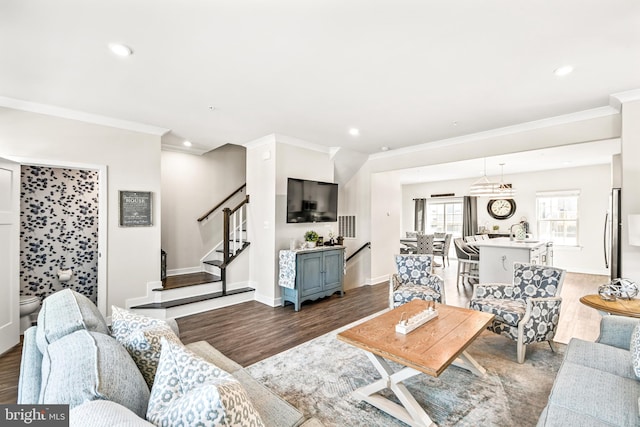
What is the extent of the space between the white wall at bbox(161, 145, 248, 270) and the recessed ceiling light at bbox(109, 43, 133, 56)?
128 inches

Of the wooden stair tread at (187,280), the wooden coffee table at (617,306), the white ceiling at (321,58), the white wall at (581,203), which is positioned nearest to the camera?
the white ceiling at (321,58)

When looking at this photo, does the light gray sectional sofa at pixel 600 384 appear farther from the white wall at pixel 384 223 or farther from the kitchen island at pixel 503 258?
the white wall at pixel 384 223

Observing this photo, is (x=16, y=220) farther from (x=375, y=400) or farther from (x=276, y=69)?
(x=375, y=400)

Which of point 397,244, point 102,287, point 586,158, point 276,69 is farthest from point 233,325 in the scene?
point 586,158

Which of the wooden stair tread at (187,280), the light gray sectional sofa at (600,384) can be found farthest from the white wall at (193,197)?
the light gray sectional sofa at (600,384)

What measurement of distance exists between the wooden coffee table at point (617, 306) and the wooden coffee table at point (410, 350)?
90 cm

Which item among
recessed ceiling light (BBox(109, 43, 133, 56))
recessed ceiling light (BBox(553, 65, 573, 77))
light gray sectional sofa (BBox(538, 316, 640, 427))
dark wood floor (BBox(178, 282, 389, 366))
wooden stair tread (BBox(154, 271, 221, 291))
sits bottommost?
dark wood floor (BBox(178, 282, 389, 366))

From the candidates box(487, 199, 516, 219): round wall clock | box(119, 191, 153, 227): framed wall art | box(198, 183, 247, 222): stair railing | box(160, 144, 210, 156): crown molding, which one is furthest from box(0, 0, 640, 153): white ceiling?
box(487, 199, 516, 219): round wall clock

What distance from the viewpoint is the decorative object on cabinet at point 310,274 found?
4.46m

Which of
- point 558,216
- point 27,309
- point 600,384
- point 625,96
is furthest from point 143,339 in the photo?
point 558,216

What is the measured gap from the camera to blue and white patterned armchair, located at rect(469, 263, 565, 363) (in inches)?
110

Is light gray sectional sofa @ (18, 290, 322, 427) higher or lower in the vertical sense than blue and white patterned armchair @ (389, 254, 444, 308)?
higher

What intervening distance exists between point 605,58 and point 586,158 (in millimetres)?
5112

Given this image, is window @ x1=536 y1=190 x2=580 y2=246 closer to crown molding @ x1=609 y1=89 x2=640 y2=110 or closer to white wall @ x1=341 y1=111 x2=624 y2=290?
white wall @ x1=341 y1=111 x2=624 y2=290
